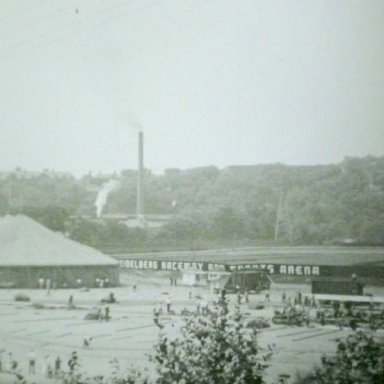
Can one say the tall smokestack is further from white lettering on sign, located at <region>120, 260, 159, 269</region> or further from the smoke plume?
white lettering on sign, located at <region>120, 260, 159, 269</region>

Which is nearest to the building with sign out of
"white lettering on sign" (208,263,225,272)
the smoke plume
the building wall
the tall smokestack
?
the building wall

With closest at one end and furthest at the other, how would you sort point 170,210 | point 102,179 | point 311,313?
1. point 311,313
2. point 170,210
3. point 102,179

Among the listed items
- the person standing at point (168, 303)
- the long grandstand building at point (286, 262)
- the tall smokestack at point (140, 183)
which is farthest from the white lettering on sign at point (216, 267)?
the tall smokestack at point (140, 183)

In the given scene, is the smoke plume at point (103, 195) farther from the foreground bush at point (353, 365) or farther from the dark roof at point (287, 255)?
the foreground bush at point (353, 365)

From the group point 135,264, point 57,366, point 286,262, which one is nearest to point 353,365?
point 286,262

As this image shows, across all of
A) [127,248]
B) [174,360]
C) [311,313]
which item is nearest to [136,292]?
[127,248]

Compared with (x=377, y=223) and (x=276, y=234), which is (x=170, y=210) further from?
(x=377, y=223)
